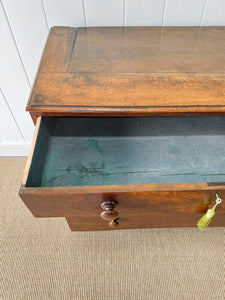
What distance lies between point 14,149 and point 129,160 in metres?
0.76

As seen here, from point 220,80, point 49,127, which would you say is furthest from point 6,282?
point 220,80

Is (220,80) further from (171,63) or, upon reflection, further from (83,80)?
(83,80)

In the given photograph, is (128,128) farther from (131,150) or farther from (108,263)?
(108,263)

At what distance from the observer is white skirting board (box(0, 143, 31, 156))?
1.19 meters

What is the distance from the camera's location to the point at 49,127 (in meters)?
0.71

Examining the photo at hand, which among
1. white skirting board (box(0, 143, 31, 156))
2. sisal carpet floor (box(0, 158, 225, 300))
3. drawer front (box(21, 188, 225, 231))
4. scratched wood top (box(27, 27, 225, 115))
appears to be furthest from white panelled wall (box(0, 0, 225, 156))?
sisal carpet floor (box(0, 158, 225, 300))

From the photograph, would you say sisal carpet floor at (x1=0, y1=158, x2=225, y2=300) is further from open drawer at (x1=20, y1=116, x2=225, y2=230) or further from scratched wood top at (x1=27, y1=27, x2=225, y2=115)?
scratched wood top at (x1=27, y1=27, x2=225, y2=115)

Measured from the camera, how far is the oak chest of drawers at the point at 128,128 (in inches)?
20.2

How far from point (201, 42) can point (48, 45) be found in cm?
48

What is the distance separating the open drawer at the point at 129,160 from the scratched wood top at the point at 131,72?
13cm

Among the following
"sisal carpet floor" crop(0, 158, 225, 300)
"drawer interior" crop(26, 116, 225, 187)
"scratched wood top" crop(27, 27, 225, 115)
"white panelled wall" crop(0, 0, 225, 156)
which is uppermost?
"white panelled wall" crop(0, 0, 225, 156)

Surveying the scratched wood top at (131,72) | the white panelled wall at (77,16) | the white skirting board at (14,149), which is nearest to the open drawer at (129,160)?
the scratched wood top at (131,72)

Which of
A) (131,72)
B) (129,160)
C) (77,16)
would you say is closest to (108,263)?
(129,160)

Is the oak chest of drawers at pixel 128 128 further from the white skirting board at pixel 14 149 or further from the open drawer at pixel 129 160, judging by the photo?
the white skirting board at pixel 14 149
